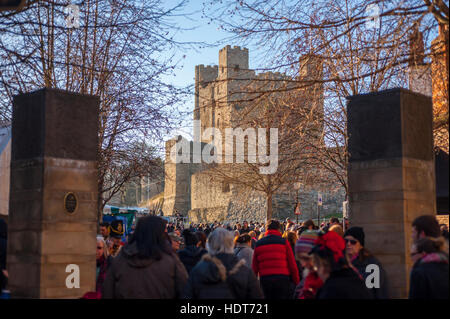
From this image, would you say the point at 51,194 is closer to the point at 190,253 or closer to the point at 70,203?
the point at 70,203

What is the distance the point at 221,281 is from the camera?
15.7 feet

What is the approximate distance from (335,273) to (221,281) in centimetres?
96

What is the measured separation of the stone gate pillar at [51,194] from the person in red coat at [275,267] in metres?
2.33

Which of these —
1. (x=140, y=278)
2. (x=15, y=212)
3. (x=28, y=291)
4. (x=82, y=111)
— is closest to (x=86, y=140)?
(x=82, y=111)

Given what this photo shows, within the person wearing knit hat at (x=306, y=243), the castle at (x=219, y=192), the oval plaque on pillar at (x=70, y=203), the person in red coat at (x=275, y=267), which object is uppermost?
the castle at (x=219, y=192)

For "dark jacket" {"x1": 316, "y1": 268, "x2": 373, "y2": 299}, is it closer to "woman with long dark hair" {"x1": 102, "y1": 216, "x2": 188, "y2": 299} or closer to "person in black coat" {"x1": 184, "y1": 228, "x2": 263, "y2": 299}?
"person in black coat" {"x1": 184, "y1": 228, "x2": 263, "y2": 299}

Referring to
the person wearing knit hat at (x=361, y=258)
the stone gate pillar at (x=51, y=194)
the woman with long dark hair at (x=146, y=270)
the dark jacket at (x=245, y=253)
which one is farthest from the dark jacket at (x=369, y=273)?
the stone gate pillar at (x=51, y=194)

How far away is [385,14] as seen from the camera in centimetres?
827

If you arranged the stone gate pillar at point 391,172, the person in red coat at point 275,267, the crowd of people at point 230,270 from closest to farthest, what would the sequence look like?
the crowd of people at point 230,270 → the stone gate pillar at point 391,172 → the person in red coat at point 275,267

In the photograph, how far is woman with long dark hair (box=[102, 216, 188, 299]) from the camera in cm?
490

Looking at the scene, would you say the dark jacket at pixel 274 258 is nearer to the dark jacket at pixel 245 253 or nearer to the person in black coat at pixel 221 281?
the dark jacket at pixel 245 253

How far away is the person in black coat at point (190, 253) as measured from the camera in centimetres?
738

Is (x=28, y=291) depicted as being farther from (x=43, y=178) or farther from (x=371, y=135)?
(x=371, y=135)
